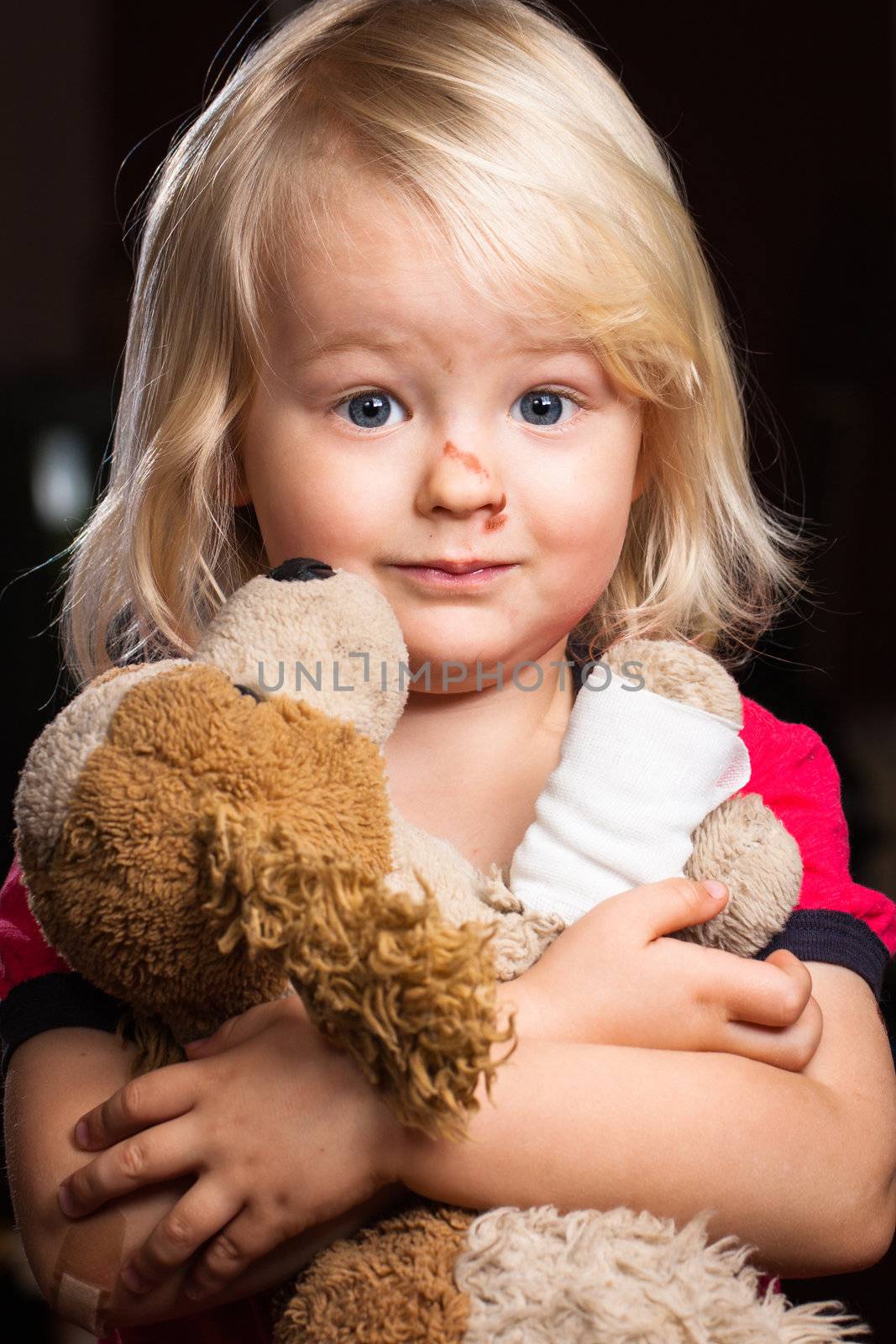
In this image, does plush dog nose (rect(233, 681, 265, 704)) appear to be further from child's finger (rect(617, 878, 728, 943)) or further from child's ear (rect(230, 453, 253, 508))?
child's ear (rect(230, 453, 253, 508))

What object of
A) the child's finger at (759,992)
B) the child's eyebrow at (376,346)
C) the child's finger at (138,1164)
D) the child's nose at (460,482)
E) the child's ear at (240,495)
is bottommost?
the child's finger at (138,1164)

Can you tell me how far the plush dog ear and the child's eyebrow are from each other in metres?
0.36

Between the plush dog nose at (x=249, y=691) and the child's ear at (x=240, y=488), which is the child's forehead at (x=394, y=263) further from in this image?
the plush dog nose at (x=249, y=691)

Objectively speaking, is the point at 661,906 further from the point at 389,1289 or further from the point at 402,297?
the point at 402,297

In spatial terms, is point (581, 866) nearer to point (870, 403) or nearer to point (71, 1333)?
point (870, 403)

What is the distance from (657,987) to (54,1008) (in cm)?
36

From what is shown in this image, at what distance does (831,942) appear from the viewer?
0.80 meters

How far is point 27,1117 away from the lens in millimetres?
743

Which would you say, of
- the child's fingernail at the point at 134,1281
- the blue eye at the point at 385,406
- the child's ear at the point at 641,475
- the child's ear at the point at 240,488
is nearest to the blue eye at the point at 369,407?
the blue eye at the point at 385,406

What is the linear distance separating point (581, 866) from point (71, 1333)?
4.09 ft

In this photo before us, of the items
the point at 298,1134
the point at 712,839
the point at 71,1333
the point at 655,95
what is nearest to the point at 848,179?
the point at 655,95

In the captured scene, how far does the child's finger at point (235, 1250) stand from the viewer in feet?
2.03

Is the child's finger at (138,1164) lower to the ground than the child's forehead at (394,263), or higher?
lower

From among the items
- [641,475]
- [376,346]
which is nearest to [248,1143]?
[376,346]
